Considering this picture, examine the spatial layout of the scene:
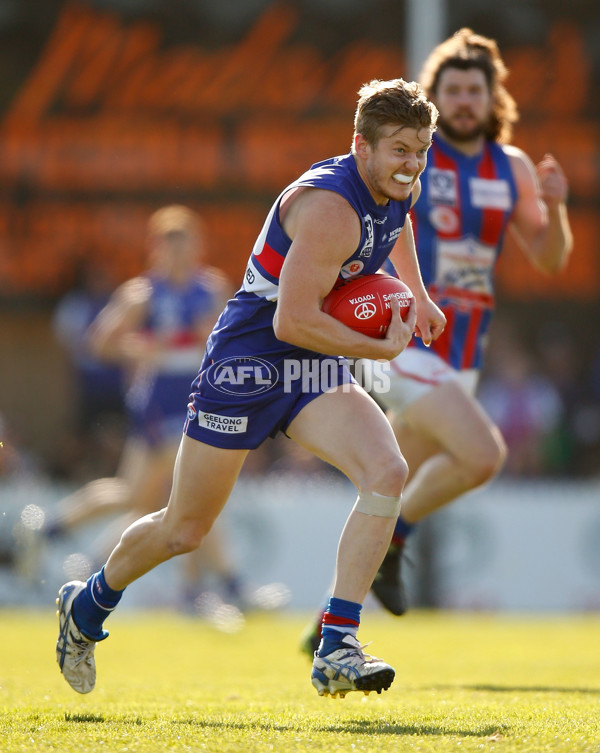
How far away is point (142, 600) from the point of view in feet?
35.4

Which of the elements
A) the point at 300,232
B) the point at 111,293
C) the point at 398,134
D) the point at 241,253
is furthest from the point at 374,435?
the point at 241,253

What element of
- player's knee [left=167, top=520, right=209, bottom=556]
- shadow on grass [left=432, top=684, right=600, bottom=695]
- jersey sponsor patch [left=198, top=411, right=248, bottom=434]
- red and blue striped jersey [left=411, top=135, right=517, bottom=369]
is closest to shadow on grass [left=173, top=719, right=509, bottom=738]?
player's knee [left=167, top=520, right=209, bottom=556]

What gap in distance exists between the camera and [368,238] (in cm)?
450

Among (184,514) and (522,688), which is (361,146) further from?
(522,688)

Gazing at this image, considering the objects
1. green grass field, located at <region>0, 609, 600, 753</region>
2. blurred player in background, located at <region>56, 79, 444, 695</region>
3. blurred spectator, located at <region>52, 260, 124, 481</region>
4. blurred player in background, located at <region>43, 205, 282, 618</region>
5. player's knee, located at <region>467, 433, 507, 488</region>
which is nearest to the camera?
green grass field, located at <region>0, 609, 600, 753</region>

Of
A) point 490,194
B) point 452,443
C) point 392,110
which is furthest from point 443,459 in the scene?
point 392,110

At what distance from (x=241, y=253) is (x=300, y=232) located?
32.3ft

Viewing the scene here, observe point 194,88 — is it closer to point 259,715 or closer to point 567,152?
point 567,152

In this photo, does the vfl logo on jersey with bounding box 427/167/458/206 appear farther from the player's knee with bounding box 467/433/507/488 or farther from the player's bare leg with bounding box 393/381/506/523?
the player's knee with bounding box 467/433/507/488

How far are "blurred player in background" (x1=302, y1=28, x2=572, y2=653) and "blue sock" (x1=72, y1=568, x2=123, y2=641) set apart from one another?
146 centimetres

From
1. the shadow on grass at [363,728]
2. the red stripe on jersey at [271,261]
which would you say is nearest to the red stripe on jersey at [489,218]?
the red stripe on jersey at [271,261]

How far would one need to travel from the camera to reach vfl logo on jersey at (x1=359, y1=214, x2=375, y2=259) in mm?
4465

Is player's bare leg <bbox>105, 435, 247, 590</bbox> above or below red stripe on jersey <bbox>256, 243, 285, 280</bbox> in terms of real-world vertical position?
below

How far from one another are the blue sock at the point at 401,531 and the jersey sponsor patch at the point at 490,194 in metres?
1.64
